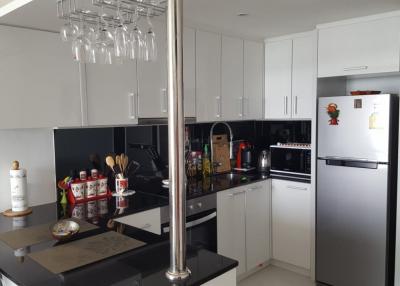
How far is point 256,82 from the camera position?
3.58m

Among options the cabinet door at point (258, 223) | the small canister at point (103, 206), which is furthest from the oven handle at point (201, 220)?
the small canister at point (103, 206)

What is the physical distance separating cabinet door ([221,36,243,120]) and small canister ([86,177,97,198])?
1286 mm

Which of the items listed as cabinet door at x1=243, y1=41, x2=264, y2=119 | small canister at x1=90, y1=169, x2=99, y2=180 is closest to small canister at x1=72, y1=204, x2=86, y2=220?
small canister at x1=90, y1=169, x2=99, y2=180

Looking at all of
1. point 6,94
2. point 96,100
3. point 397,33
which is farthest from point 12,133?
point 397,33

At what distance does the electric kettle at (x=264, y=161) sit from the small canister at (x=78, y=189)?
5.95ft

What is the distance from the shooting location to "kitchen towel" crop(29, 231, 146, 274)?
1485 mm

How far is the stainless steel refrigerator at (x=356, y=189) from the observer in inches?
106

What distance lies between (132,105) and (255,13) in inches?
42.8

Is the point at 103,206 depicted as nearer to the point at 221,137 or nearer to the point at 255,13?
the point at 221,137

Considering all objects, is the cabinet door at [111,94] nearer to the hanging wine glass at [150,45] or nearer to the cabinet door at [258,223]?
the hanging wine glass at [150,45]

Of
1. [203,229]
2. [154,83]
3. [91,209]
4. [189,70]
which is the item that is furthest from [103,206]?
[189,70]

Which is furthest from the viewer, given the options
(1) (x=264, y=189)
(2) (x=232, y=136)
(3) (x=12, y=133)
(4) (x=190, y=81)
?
(2) (x=232, y=136)

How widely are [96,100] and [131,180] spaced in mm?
807

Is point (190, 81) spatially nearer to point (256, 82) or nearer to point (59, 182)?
point (256, 82)
